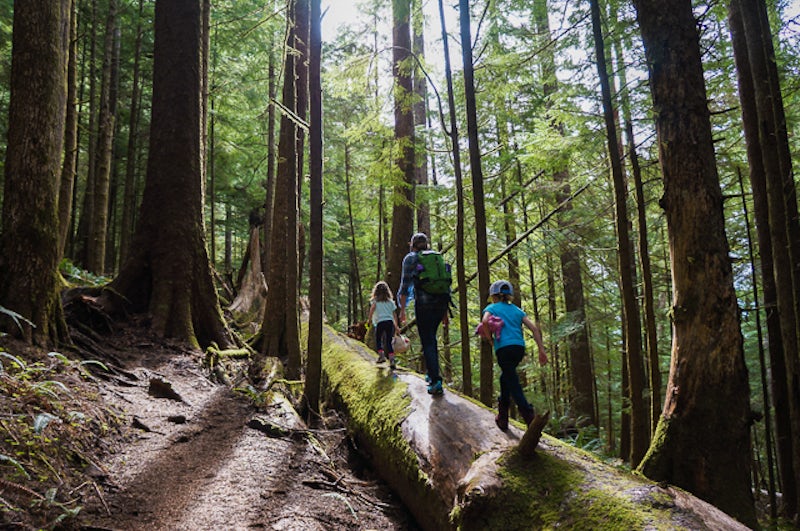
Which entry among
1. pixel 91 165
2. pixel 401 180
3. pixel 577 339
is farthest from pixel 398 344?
pixel 91 165

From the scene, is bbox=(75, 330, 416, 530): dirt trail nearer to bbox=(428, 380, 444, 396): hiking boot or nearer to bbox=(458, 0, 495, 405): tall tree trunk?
bbox=(428, 380, 444, 396): hiking boot

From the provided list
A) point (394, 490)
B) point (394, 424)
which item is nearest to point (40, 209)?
point (394, 424)

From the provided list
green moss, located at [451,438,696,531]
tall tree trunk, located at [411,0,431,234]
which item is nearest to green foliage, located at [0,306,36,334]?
green moss, located at [451,438,696,531]

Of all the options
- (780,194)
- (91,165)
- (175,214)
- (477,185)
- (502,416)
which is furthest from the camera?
(91,165)

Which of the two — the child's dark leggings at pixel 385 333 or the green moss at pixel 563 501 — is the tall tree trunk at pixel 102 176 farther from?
the green moss at pixel 563 501

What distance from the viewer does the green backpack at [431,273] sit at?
6027 mm

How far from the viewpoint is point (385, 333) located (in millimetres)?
7699

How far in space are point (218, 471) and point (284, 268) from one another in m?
6.22

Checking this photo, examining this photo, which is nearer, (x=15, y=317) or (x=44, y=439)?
(x=44, y=439)

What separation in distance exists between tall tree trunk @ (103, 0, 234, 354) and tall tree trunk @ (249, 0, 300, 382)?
4.19 feet

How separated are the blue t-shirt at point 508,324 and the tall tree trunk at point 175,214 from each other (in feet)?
18.1

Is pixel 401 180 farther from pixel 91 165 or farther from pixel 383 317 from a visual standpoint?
pixel 91 165

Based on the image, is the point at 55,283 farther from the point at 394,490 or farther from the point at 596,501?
the point at 596,501

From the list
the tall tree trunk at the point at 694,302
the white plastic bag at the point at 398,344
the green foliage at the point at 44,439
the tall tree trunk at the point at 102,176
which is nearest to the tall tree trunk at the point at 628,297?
the tall tree trunk at the point at 694,302
